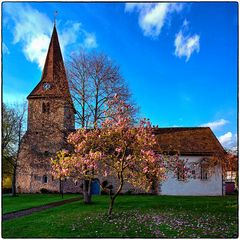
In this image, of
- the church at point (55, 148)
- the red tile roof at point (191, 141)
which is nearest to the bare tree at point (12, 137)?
the church at point (55, 148)

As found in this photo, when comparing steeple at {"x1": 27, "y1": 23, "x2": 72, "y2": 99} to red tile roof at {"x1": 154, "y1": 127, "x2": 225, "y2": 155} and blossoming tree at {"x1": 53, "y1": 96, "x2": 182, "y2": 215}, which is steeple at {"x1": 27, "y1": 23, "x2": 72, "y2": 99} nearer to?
blossoming tree at {"x1": 53, "y1": 96, "x2": 182, "y2": 215}

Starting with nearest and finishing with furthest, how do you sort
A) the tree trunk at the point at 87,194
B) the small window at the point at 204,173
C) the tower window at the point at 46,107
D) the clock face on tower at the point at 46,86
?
the tree trunk at the point at 87,194, the clock face on tower at the point at 46,86, the small window at the point at 204,173, the tower window at the point at 46,107

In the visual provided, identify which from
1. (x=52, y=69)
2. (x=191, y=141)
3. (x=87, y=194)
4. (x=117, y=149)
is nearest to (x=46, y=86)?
(x=52, y=69)

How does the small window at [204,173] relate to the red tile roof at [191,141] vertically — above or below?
below

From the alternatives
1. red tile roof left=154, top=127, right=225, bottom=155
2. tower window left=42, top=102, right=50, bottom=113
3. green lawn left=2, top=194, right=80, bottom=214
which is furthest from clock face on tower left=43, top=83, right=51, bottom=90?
red tile roof left=154, top=127, right=225, bottom=155

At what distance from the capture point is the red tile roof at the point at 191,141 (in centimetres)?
2681

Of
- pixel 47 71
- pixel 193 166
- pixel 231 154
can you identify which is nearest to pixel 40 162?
pixel 47 71

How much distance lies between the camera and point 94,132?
38.7 ft

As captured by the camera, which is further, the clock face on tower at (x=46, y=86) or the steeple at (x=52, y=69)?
the clock face on tower at (x=46, y=86)

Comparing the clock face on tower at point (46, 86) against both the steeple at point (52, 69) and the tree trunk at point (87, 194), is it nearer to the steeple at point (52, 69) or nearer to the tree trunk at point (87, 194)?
the steeple at point (52, 69)

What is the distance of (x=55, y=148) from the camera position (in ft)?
96.7

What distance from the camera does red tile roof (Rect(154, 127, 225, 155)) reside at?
26812 mm

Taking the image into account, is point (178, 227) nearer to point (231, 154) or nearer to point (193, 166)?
point (231, 154)

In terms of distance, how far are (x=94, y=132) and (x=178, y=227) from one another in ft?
14.3
